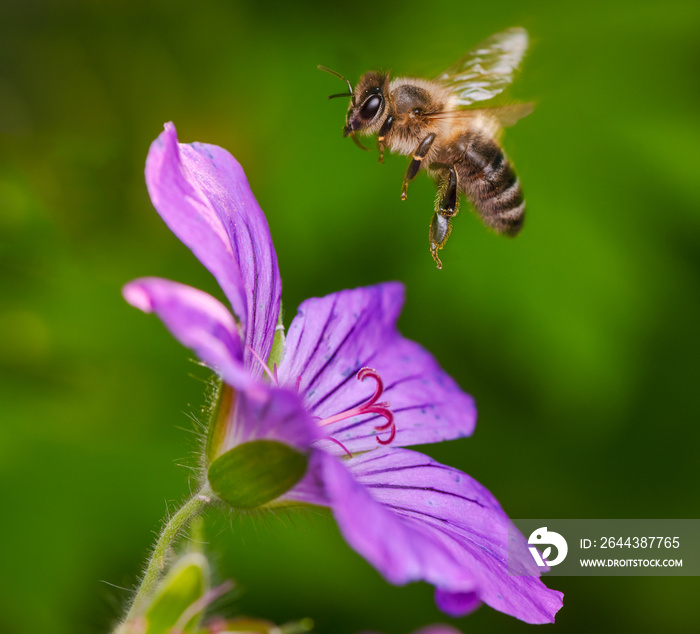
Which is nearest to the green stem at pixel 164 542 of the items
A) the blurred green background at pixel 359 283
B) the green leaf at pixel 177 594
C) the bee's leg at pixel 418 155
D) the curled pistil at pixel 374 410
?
the green leaf at pixel 177 594

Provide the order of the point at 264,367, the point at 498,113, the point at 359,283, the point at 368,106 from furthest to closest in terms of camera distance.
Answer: the point at 359,283 → the point at 498,113 → the point at 368,106 → the point at 264,367

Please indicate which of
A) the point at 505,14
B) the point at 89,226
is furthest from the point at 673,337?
the point at 89,226

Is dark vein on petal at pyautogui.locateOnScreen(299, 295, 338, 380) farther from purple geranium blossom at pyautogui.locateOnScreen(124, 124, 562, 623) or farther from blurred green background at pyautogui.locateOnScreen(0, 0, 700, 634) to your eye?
blurred green background at pyautogui.locateOnScreen(0, 0, 700, 634)

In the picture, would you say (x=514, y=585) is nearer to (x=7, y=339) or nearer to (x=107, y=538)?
(x=107, y=538)

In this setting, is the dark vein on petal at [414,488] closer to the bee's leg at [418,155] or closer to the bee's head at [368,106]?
the bee's leg at [418,155]

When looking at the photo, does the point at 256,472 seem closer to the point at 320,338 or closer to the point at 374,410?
the point at 374,410

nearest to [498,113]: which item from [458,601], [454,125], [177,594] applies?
[454,125]
